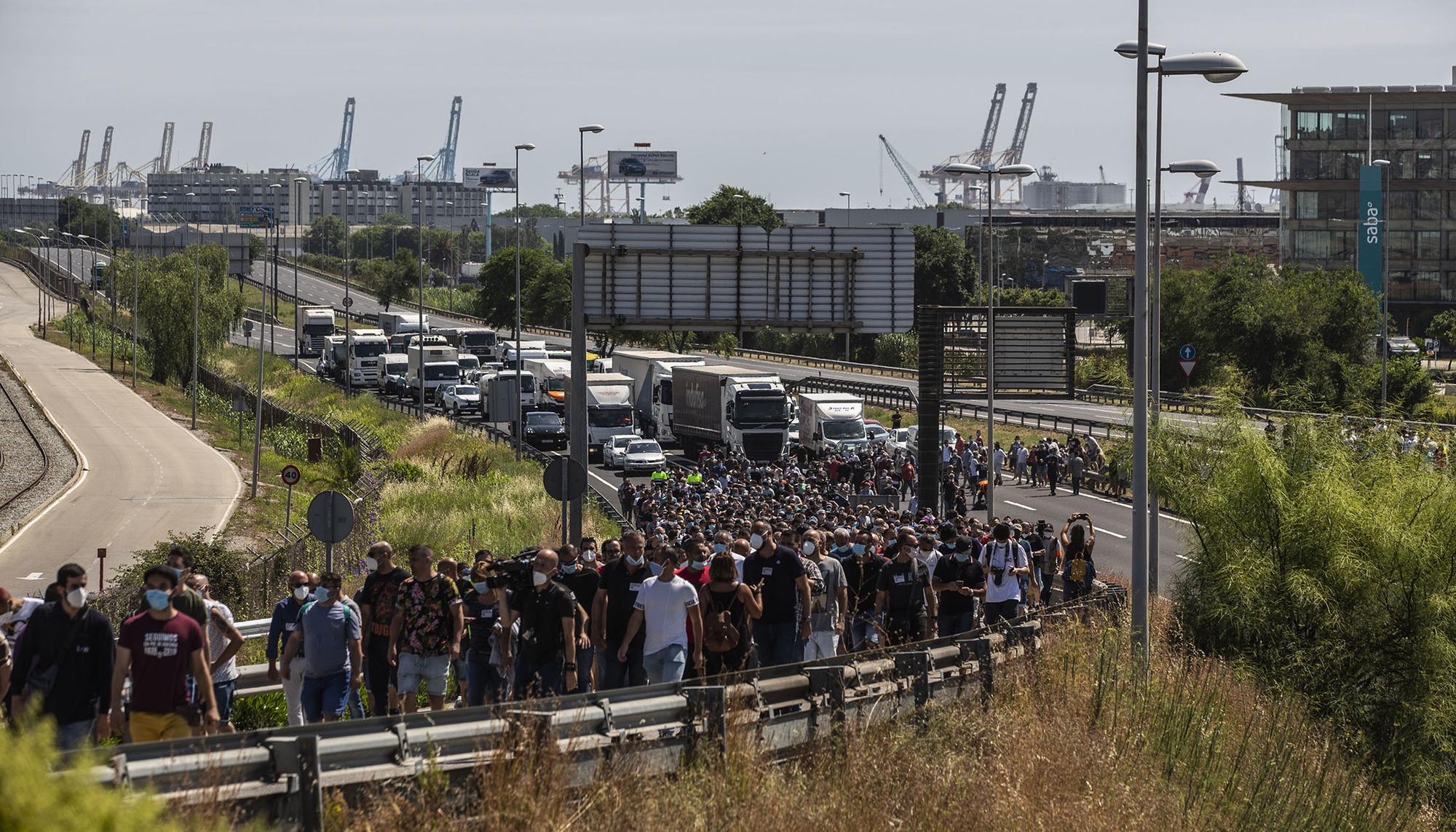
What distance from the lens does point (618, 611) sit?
12055 millimetres

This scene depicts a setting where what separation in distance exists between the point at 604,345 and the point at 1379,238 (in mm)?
40770

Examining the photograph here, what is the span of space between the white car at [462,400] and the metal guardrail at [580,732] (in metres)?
52.2

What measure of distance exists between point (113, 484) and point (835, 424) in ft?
66.5

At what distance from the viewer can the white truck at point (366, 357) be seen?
7281 centimetres

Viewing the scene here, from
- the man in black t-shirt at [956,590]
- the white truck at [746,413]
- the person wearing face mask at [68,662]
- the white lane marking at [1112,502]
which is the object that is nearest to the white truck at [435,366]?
the white truck at [746,413]

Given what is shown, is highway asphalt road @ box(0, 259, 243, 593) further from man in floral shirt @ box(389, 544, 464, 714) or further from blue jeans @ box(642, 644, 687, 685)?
blue jeans @ box(642, 644, 687, 685)

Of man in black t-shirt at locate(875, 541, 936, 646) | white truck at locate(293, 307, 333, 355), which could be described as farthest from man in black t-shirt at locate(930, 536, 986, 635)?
white truck at locate(293, 307, 333, 355)

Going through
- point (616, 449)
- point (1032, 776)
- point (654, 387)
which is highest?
point (654, 387)

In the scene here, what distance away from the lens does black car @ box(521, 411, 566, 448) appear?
5253cm

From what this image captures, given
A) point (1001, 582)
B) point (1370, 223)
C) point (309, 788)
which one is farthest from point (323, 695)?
point (1370, 223)

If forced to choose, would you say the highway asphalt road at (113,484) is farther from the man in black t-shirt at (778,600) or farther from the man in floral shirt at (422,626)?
the man in black t-shirt at (778,600)

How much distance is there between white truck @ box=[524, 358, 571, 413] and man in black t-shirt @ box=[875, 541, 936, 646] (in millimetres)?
43780

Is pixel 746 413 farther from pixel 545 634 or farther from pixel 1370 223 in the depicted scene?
pixel 1370 223

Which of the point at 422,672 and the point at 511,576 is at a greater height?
the point at 511,576
